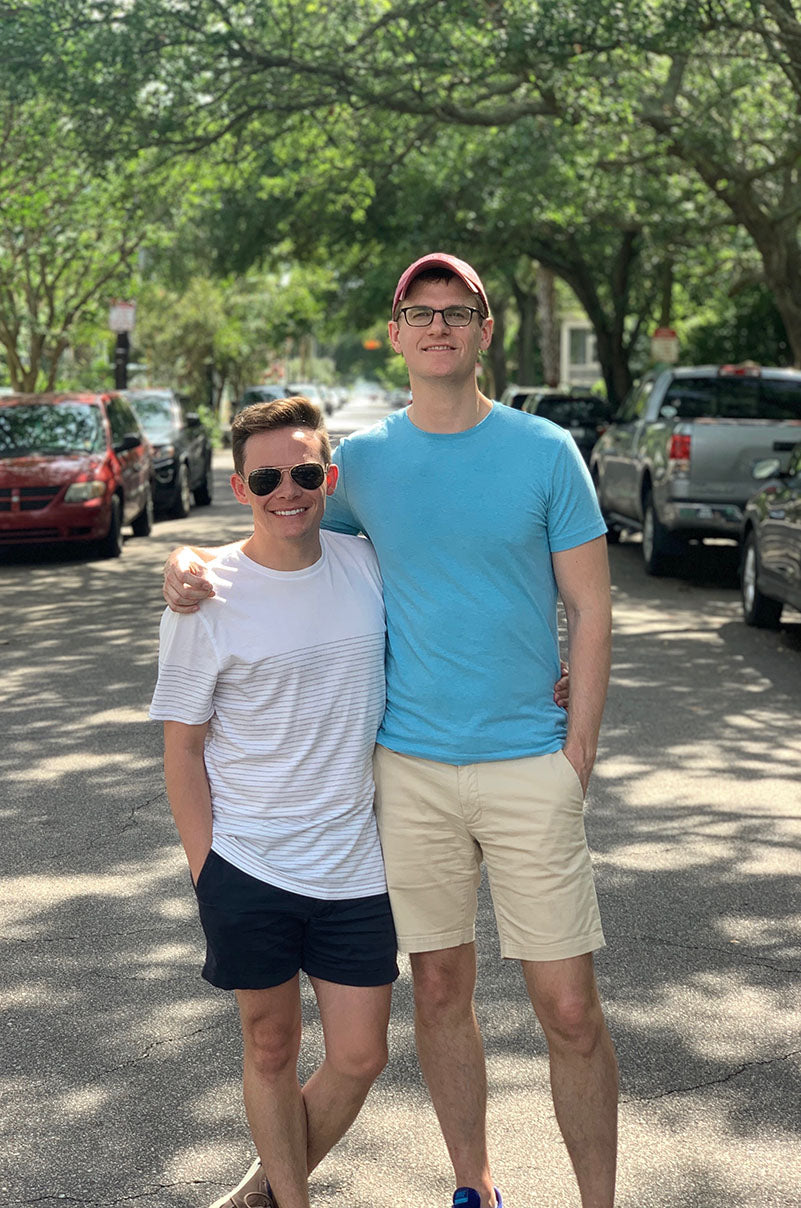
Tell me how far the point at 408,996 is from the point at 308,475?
2.11 metres

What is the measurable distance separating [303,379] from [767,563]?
359 ft

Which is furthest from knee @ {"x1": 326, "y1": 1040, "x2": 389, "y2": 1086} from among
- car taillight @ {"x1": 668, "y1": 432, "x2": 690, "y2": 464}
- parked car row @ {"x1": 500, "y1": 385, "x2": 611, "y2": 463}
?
parked car row @ {"x1": 500, "y1": 385, "x2": 611, "y2": 463}

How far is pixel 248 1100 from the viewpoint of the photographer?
313 cm

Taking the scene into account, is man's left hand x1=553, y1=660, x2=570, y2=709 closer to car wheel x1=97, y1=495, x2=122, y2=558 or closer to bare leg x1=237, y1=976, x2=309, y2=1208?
bare leg x1=237, y1=976, x2=309, y2=1208

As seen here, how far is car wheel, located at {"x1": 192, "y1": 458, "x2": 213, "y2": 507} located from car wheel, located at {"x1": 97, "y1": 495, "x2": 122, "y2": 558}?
7016mm

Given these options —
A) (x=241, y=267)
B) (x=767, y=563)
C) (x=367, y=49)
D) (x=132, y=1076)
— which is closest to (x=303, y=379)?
(x=241, y=267)

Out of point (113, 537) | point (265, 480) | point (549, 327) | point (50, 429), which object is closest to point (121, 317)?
point (50, 429)

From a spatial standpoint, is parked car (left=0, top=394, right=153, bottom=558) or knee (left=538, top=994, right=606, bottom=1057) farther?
parked car (left=0, top=394, right=153, bottom=558)

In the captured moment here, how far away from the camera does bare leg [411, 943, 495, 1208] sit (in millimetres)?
3262

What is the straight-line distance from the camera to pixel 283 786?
3.12 m

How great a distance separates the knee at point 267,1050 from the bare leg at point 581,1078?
1.68ft

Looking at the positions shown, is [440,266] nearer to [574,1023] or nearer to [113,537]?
[574,1023]

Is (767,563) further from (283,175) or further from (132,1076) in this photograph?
(283,175)

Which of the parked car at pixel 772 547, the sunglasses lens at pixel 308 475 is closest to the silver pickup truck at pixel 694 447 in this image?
the parked car at pixel 772 547
